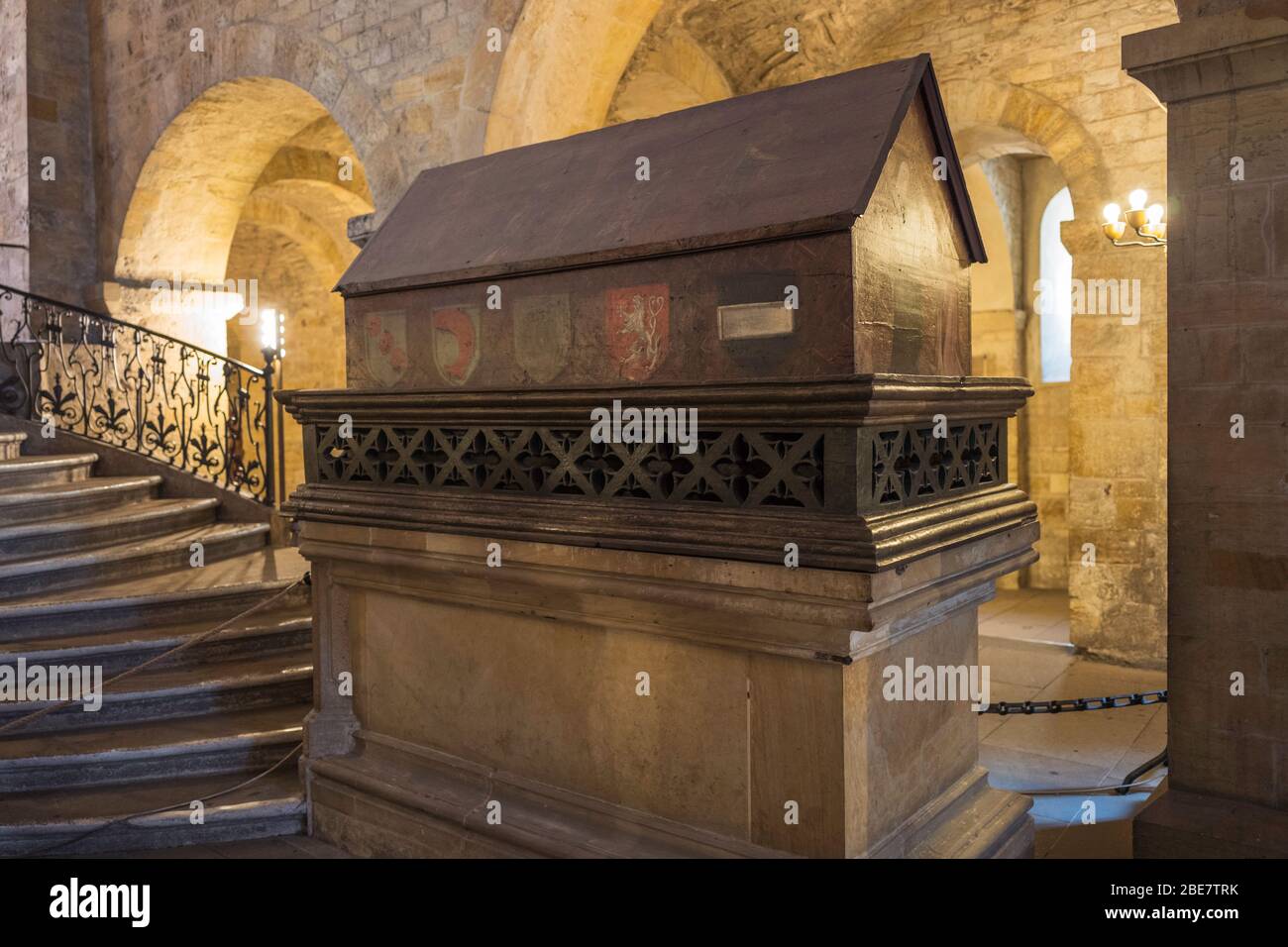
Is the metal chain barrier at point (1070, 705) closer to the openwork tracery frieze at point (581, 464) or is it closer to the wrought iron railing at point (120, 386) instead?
the openwork tracery frieze at point (581, 464)

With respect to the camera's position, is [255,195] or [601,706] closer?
[601,706]

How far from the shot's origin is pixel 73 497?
5246mm

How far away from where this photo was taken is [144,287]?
8.70 m

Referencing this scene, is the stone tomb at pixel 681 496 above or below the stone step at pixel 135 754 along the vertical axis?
above

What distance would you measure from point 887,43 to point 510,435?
6129 millimetres

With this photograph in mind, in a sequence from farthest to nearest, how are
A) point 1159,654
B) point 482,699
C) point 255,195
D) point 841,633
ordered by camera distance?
1. point 255,195
2. point 1159,654
3. point 482,699
4. point 841,633

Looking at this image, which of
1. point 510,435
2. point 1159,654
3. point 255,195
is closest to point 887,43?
point 1159,654

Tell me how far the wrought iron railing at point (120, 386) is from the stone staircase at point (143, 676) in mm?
1015

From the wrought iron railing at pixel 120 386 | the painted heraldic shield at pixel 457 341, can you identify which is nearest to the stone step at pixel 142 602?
the wrought iron railing at pixel 120 386

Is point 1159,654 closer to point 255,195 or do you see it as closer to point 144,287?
point 144,287

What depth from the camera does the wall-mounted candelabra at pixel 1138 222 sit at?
18.1ft

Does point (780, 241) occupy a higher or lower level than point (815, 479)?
higher

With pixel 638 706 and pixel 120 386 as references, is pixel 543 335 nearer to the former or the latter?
pixel 638 706

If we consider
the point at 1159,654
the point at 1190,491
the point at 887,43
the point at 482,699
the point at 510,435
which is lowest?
the point at 1159,654
